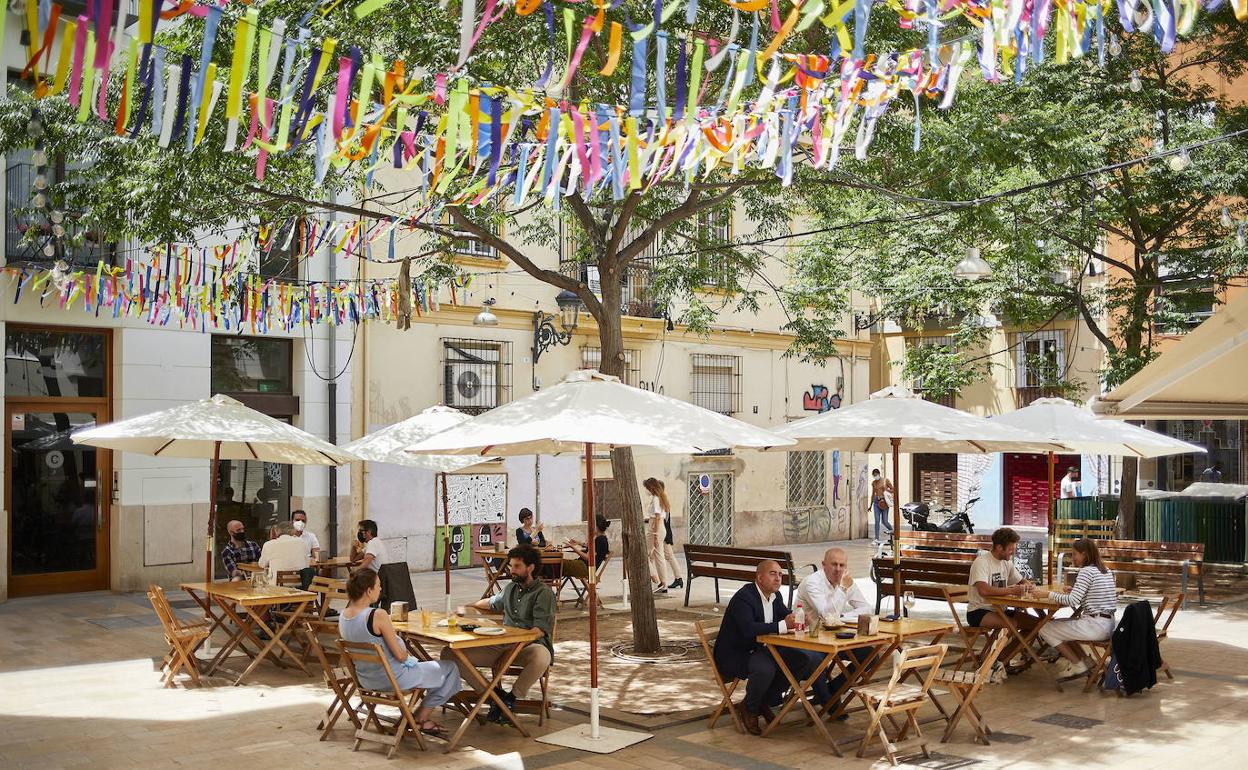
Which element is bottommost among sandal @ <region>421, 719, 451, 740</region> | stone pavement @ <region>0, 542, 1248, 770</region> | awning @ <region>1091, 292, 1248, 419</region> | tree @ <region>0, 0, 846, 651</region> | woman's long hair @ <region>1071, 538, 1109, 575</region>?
stone pavement @ <region>0, 542, 1248, 770</region>

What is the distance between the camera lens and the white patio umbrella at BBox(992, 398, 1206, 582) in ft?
40.5

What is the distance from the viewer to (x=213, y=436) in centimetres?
1084

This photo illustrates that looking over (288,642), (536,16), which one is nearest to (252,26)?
(536,16)

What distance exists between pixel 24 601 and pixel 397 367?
636 centimetres

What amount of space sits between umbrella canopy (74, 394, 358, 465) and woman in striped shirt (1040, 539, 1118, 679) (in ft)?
22.5

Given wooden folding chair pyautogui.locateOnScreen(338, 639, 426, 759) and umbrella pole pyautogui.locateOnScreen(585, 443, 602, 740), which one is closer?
wooden folding chair pyautogui.locateOnScreen(338, 639, 426, 759)

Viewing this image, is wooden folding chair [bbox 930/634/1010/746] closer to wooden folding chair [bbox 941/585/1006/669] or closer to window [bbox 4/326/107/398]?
wooden folding chair [bbox 941/585/1006/669]

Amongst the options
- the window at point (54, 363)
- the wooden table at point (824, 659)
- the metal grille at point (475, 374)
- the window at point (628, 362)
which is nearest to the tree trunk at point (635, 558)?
the wooden table at point (824, 659)

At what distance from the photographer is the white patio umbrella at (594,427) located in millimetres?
8383

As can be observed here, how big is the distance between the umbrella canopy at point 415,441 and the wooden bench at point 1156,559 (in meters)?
7.61

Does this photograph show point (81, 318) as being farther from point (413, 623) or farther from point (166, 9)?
point (166, 9)

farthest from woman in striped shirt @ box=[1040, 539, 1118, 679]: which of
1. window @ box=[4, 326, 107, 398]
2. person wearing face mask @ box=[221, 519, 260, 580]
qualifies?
window @ box=[4, 326, 107, 398]

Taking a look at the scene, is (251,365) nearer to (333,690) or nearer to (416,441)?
(416,441)

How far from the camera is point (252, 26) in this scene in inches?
201
